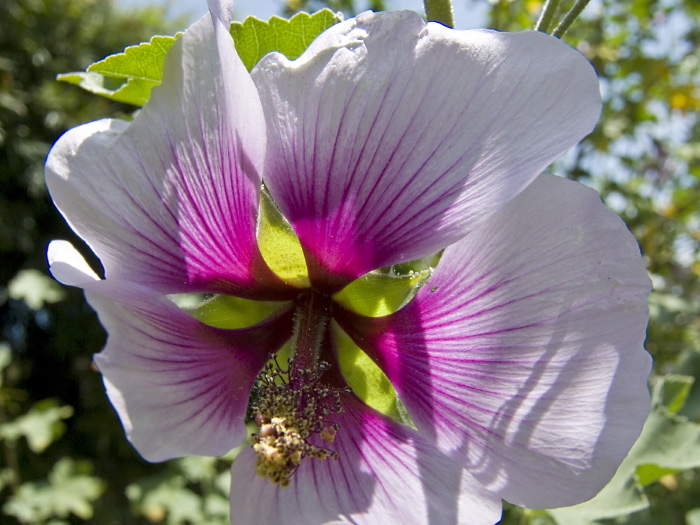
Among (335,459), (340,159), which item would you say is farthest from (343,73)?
(335,459)

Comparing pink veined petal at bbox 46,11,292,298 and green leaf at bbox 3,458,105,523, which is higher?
pink veined petal at bbox 46,11,292,298

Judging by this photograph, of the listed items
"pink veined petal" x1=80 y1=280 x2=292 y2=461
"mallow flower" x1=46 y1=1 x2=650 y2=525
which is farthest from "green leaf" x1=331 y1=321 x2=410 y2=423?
"pink veined petal" x1=80 y1=280 x2=292 y2=461

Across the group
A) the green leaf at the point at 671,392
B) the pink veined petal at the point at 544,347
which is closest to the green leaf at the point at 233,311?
the pink veined petal at the point at 544,347

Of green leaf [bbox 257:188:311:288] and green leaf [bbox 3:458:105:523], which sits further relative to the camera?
green leaf [bbox 3:458:105:523]

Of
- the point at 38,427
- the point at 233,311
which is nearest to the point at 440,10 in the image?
the point at 233,311

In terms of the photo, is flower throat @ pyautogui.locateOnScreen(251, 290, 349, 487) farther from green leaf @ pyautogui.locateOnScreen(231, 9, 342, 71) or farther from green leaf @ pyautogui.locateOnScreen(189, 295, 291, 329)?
green leaf @ pyautogui.locateOnScreen(231, 9, 342, 71)

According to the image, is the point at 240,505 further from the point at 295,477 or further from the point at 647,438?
the point at 647,438
